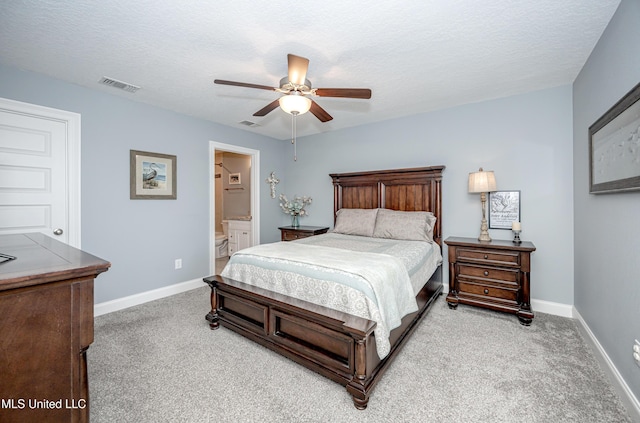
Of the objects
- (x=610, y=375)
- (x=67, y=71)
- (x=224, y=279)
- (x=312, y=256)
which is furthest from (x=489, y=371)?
(x=67, y=71)

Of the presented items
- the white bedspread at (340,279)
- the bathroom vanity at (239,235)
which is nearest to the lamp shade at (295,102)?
the white bedspread at (340,279)

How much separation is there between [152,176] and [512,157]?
4.38 m

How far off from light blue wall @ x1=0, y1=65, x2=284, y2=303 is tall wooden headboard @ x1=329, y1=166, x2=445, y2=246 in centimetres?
200

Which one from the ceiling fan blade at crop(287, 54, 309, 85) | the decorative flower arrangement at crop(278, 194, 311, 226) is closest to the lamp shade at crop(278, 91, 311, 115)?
the ceiling fan blade at crop(287, 54, 309, 85)

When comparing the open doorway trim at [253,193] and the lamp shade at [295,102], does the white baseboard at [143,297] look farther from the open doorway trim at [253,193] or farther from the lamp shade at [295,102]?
the lamp shade at [295,102]

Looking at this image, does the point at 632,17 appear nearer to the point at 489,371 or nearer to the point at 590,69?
the point at 590,69

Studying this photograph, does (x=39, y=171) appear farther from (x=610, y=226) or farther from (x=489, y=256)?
(x=610, y=226)

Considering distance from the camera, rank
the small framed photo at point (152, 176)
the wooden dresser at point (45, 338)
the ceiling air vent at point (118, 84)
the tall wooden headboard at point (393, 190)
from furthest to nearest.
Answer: the tall wooden headboard at point (393, 190), the small framed photo at point (152, 176), the ceiling air vent at point (118, 84), the wooden dresser at point (45, 338)

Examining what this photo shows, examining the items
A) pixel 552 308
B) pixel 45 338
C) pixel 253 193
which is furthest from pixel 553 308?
pixel 253 193

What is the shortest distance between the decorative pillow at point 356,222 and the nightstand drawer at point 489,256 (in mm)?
1116

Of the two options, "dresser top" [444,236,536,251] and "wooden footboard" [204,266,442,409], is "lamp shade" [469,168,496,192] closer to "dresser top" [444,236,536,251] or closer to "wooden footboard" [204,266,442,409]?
"dresser top" [444,236,536,251]

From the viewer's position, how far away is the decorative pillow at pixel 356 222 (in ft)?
12.4

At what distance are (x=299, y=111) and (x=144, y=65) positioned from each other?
1493 millimetres

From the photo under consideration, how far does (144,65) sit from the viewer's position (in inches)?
98.6
